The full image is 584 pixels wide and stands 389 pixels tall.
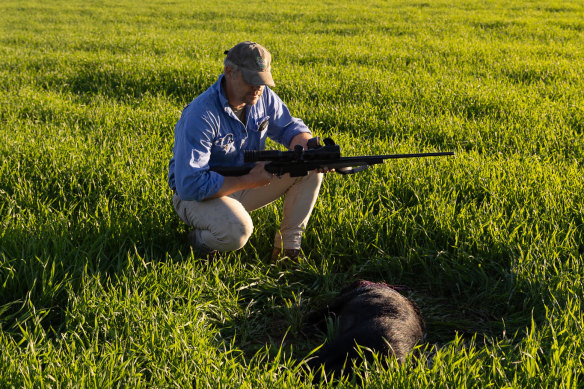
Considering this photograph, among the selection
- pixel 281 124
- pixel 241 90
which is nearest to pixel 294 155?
pixel 241 90

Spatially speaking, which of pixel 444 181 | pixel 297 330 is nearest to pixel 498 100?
pixel 444 181

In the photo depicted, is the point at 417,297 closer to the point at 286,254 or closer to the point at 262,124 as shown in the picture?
the point at 286,254

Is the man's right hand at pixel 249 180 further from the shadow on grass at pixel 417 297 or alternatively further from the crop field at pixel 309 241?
the shadow on grass at pixel 417 297

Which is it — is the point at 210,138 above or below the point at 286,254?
above

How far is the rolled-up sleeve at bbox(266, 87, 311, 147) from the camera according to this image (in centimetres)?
405

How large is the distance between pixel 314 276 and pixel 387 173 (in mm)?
1427

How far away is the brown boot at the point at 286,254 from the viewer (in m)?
3.86

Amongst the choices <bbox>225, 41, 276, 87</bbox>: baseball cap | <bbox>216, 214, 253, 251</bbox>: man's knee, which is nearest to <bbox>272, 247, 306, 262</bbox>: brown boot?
<bbox>216, 214, 253, 251</bbox>: man's knee

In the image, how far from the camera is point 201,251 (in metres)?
3.73

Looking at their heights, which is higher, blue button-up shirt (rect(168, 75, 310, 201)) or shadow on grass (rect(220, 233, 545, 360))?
blue button-up shirt (rect(168, 75, 310, 201))

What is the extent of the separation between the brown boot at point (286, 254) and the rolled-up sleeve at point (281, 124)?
2.72ft

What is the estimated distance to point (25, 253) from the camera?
3523 millimetres

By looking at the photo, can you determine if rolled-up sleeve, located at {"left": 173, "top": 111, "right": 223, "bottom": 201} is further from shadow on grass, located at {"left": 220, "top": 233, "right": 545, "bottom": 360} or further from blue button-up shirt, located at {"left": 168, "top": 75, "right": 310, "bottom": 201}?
shadow on grass, located at {"left": 220, "top": 233, "right": 545, "bottom": 360}

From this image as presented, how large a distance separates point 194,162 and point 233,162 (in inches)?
20.4
